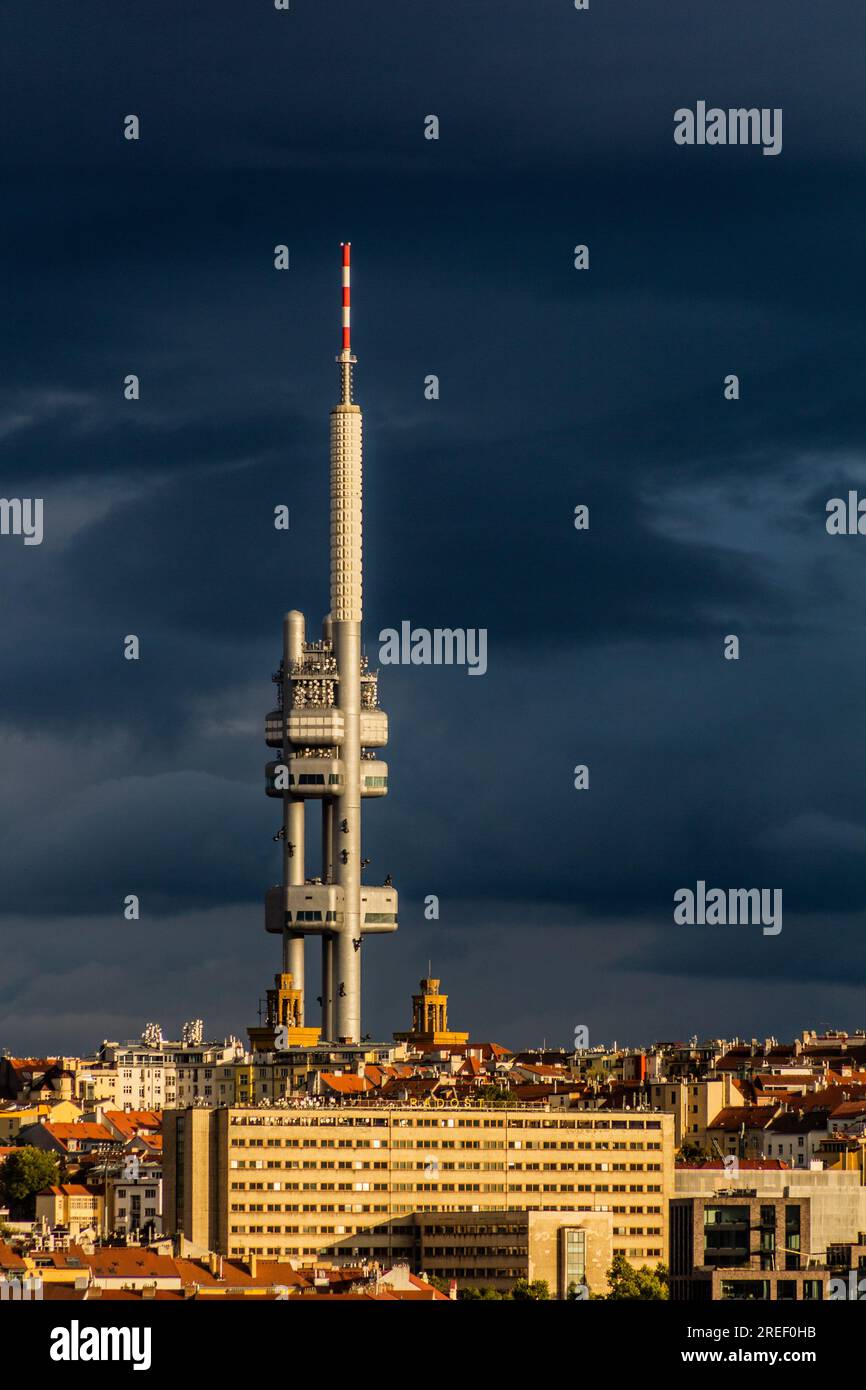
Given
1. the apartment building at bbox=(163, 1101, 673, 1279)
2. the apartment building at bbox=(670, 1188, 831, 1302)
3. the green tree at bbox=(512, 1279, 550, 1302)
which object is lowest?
the green tree at bbox=(512, 1279, 550, 1302)

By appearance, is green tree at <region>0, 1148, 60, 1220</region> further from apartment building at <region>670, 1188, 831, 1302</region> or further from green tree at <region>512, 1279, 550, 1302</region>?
green tree at <region>512, 1279, 550, 1302</region>

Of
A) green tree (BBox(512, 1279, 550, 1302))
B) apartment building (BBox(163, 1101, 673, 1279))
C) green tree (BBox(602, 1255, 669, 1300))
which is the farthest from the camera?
apartment building (BBox(163, 1101, 673, 1279))

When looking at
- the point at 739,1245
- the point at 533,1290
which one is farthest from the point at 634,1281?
the point at 739,1245

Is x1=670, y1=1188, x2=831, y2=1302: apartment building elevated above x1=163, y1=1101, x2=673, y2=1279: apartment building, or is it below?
below

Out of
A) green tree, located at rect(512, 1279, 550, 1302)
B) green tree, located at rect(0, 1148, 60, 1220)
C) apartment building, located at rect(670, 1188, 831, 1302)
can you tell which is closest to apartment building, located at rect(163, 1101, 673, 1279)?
apartment building, located at rect(670, 1188, 831, 1302)

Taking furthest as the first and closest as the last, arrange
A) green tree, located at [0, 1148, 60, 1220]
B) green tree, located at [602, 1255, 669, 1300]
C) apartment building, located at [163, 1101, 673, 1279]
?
green tree, located at [0, 1148, 60, 1220] < apartment building, located at [163, 1101, 673, 1279] < green tree, located at [602, 1255, 669, 1300]
